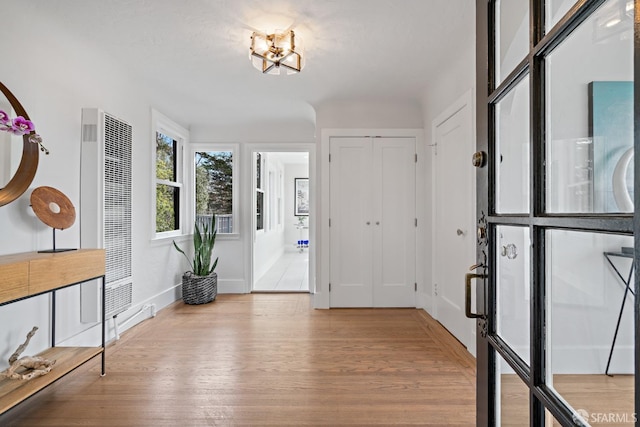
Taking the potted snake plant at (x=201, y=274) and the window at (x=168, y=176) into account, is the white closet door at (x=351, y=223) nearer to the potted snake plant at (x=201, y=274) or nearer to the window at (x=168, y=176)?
the potted snake plant at (x=201, y=274)

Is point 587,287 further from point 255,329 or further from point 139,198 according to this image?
point 139,198

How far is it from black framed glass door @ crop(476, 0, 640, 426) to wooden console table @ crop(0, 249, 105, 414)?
2.02 meters

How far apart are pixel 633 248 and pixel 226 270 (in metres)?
4.44

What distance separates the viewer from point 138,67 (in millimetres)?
2805

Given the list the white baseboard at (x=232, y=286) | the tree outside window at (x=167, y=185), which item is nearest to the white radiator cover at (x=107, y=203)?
the tree outside window at (x=167, y=185)

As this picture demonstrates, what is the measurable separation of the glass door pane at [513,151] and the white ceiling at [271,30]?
5.11ft

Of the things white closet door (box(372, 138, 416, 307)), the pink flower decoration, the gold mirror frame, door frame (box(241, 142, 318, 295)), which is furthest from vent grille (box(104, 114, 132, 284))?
white closet door (box(372, 138, 416, 307))

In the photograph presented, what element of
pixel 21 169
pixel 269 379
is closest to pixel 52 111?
pixel 21 169

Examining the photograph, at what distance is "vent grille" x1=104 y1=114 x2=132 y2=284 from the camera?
2578 millimetres

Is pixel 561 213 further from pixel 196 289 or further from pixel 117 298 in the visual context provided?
pixel 196 289

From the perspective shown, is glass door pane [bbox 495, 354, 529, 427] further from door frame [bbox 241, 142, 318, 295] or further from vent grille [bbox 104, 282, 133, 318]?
door frame [bbox 241, 142, 318, 295]

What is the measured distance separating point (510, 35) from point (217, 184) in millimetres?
4202

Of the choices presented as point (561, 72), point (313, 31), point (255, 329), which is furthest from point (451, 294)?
point (561, 72)

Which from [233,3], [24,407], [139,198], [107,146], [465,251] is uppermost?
[233,3]
